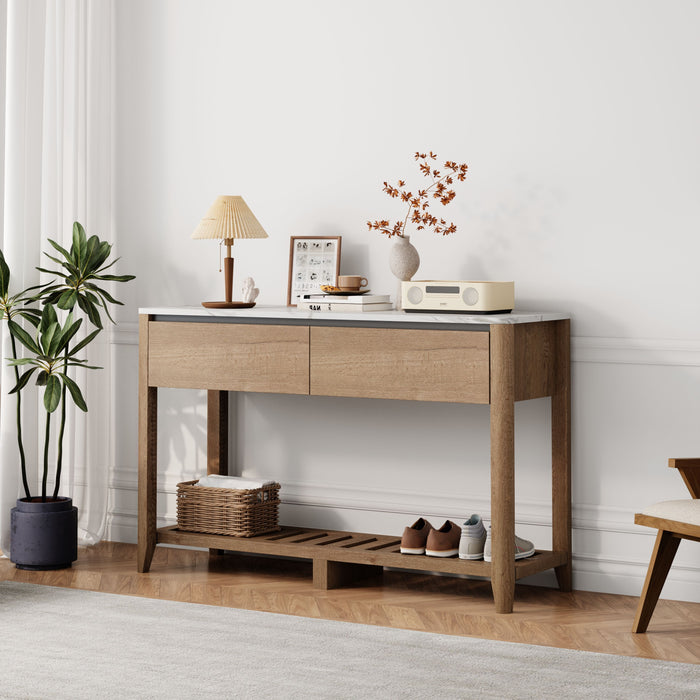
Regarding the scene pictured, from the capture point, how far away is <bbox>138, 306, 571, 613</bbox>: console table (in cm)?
343

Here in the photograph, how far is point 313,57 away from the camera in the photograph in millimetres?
4164

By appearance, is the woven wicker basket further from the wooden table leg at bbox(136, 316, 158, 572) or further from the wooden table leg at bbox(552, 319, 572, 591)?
the wooden table leg at bbox(552, 319, 572, 591)

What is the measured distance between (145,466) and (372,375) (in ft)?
3.09

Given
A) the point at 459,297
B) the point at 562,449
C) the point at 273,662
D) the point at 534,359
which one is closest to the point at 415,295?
the point at 459,297

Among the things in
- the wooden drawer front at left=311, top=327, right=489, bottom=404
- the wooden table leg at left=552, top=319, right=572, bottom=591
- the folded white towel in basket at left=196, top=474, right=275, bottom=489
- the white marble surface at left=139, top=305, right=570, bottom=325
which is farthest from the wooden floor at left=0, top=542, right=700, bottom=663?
the white marble surface at left=139, top=305, right=570, bottom=325

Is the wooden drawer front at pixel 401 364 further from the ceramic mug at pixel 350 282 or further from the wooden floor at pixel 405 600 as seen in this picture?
the wooden floor at pixel 405 600

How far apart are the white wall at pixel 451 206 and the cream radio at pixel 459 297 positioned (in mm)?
359

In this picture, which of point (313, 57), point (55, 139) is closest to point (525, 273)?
point (313, 57)

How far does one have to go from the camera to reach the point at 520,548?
3604 mm

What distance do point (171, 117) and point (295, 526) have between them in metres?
1.62

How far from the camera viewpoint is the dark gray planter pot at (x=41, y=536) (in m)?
3.99

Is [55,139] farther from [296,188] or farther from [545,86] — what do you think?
[545,86]

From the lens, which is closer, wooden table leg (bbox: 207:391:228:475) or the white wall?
the white wall

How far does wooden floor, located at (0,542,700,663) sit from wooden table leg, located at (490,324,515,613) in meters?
0.11
